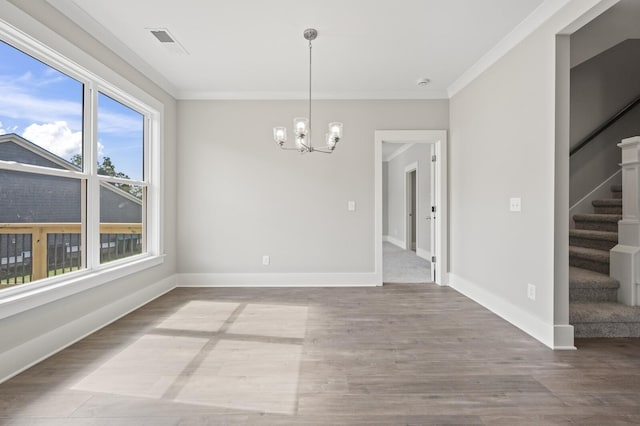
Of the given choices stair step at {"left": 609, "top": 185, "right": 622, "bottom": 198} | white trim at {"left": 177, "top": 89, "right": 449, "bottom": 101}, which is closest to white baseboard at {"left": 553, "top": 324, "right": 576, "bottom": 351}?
stair step at {"left": 609, "top": 185, "right": 622, "bottom": 198}

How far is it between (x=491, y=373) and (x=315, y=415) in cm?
123

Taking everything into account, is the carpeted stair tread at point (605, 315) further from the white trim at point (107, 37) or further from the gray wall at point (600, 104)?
→ the white trim at point (107, 37)

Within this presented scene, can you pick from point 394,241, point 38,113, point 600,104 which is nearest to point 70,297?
point 38,113

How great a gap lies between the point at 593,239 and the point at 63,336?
16.5ft

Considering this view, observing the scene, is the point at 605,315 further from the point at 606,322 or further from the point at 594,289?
the point at 594,289

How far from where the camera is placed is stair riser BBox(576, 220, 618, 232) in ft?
11.0

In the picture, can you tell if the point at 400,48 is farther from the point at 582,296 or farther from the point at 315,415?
the point at 315,415

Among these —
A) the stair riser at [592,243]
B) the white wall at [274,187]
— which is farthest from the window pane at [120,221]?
the stair riser at [592,243]

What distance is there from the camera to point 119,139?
3324 millimetres

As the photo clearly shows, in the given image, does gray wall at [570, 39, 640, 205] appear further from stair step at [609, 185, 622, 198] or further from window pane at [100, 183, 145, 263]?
window pane at [100, 183, 145, 263]

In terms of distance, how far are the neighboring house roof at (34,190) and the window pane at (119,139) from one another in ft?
1.34

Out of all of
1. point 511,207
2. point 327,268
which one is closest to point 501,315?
point 511,207

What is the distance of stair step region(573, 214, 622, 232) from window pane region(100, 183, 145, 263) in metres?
5.16

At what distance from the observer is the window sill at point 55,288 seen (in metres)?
2.03
